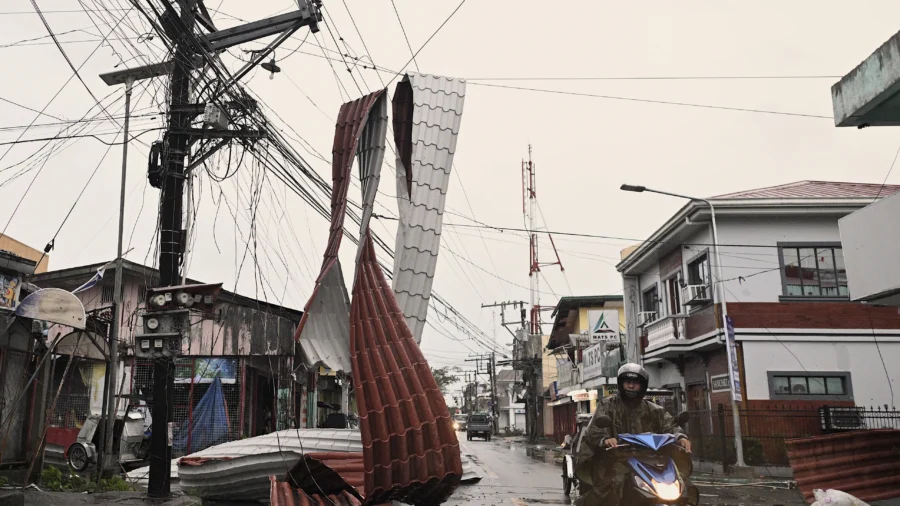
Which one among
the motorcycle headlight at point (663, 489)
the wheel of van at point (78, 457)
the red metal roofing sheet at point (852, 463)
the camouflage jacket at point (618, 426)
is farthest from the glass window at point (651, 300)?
the motorcycle headlight at point (663, 489)

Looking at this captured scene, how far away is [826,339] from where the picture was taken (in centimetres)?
2075

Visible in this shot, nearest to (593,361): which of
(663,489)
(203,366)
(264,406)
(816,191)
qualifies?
(816,191)

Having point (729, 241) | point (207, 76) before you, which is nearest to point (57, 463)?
point (207, 76)

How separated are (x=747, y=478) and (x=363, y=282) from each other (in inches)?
546

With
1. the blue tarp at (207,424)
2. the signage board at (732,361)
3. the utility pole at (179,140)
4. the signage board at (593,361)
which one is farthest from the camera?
the signage board at (593,361)

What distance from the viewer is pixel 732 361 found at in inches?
776

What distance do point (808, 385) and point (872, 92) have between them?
14031mm

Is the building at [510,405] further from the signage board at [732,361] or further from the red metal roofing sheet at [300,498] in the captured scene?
the red metal roofing sheet at [300,498]

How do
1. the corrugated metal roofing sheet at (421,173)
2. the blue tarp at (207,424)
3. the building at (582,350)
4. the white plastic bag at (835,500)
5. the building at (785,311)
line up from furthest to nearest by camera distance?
the building at (582,350) → the blue tarp at (207,424) → the building at (785,311) → the corrugated metal roofing sheet at (421,173) → the white plastic bag at (835,500)

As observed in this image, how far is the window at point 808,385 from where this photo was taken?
2038 cm

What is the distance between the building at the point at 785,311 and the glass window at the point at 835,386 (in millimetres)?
28

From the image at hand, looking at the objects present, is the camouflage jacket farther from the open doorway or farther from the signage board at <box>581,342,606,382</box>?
the signage board at <box>581,342,606,382</box>

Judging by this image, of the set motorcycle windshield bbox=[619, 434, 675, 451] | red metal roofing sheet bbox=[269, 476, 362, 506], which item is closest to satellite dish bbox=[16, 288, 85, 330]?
red metal roofing sheet bbox=[269, 476, 362, 506]

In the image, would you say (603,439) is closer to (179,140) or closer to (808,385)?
(179,140)
